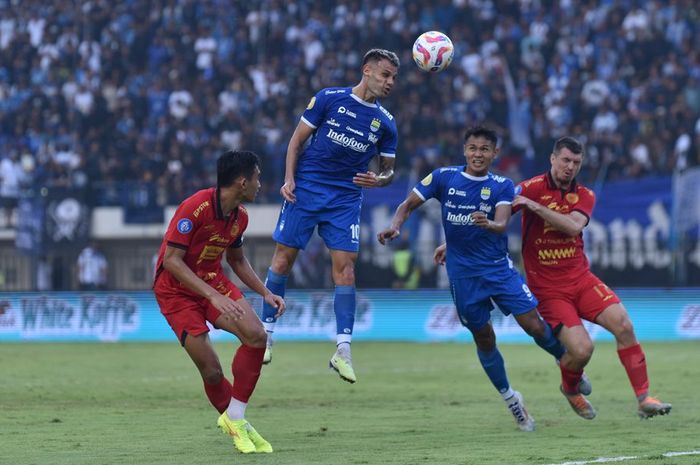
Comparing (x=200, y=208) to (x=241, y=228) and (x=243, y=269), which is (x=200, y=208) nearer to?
(x=241, y=228)

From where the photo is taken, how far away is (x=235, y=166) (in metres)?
Answer: 9.91

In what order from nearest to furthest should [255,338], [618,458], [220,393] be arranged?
1. [618,458]
2. [255,338]
3. [220,393]

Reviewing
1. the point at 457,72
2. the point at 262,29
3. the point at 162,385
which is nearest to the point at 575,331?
the point at 162,385

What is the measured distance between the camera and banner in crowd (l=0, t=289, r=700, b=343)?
2325 centimetres

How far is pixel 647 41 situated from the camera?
2898 centimetres

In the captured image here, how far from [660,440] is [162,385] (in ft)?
24.8

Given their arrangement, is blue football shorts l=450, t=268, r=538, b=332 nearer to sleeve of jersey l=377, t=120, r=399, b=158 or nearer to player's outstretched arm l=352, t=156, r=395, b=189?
player's outstretched arm l=352, t=156, r=395, b=189

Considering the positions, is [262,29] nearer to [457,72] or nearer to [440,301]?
[457,72]

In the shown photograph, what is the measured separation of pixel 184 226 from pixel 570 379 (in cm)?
398

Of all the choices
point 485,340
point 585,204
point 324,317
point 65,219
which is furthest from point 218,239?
point 65,219

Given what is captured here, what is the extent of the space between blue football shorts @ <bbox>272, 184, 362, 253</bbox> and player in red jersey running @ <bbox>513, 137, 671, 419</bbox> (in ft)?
5.14

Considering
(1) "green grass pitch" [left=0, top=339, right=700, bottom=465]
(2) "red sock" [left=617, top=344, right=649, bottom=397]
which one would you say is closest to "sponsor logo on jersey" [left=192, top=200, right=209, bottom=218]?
(1) "green grass pitch" [left=0, top=339, right=700, bottom=465]

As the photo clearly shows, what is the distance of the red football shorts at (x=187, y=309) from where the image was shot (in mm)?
10078

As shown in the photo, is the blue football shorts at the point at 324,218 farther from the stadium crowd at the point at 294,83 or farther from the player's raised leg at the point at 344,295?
the stadium crowd at the point at 294,83
